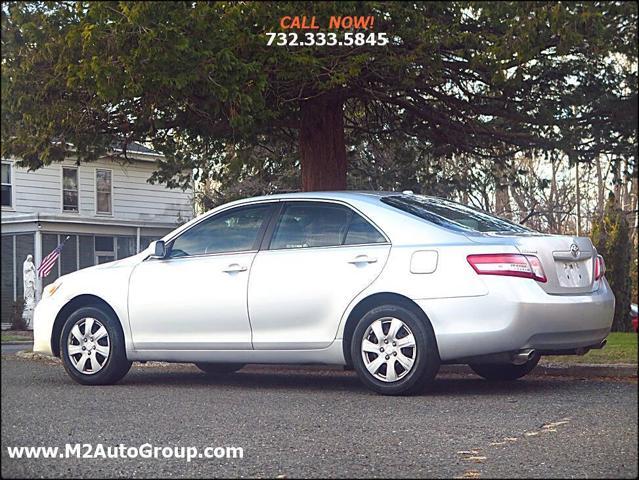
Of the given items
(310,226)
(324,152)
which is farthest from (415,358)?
(324,152)

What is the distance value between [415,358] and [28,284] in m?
3.33

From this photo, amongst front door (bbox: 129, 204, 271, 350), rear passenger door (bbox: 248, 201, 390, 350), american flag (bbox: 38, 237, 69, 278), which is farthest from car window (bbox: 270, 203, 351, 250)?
american flag (bbox: 38, 237, 69, 278)

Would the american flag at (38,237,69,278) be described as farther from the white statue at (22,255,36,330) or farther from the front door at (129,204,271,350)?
the front door at (129,204,271,350)

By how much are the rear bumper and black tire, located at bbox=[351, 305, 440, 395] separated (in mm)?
90

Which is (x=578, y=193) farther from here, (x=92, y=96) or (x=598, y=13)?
(x=92, y=96)

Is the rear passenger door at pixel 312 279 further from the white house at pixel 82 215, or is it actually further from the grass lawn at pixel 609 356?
the grass lawn at pixel 609 356

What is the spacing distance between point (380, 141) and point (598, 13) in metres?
10.8

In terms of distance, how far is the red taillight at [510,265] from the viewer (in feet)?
20.6

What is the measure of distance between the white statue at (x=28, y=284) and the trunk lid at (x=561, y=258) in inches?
128

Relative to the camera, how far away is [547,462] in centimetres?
394

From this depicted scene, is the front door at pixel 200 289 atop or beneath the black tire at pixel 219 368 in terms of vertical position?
atop

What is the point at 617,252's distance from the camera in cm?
523

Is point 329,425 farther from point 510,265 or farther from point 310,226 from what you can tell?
point 310,226

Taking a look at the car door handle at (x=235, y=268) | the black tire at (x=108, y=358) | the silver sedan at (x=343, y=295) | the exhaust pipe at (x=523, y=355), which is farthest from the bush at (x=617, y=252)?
the black tire at (x=108, y=358)
